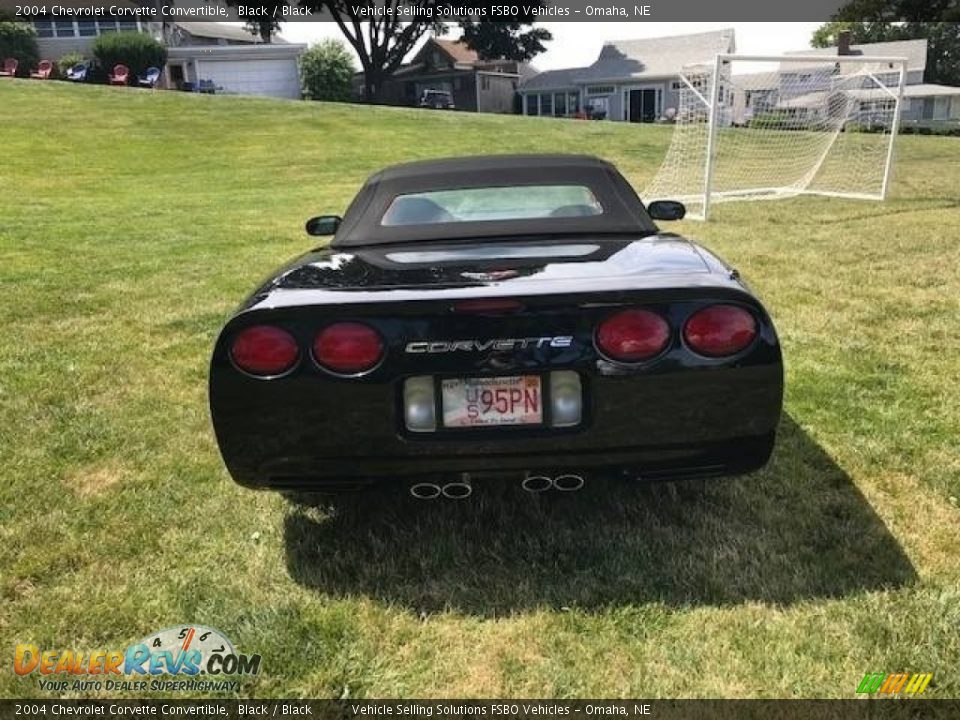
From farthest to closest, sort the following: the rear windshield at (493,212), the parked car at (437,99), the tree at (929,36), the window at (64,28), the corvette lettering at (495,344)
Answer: the tree at (929,36)
the parked car at (437,99)
the window at (64,28)
the rear windshield at (493,212)
the corvette lettering at (495,344)

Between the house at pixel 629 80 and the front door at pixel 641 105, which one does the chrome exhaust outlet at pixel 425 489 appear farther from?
the front door at pixel 641 105

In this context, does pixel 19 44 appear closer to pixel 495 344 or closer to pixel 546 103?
pixel 546 103

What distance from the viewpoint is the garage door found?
43.0 meters

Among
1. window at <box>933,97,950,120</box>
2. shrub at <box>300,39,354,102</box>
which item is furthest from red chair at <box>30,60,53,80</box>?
window at <box>933,97,950,120</box>

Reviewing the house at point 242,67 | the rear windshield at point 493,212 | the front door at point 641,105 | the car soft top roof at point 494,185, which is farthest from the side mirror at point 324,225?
the front door at point 641,105

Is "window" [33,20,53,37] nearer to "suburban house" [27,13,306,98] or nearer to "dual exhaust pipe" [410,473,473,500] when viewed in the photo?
"suburban house" [27,13,306,98]

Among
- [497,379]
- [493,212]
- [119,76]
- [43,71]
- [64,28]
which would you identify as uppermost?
[64,28]

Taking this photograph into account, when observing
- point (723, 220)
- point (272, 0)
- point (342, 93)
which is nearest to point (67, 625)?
point (723, 220)

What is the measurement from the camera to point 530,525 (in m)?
2.89

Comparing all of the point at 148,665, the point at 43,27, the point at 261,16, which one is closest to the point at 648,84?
the point at 261,16

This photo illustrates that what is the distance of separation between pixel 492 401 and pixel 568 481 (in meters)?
0.39

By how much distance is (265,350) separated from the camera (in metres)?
2.34

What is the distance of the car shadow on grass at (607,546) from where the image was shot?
2.48 m

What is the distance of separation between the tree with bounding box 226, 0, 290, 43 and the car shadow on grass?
4839cm
